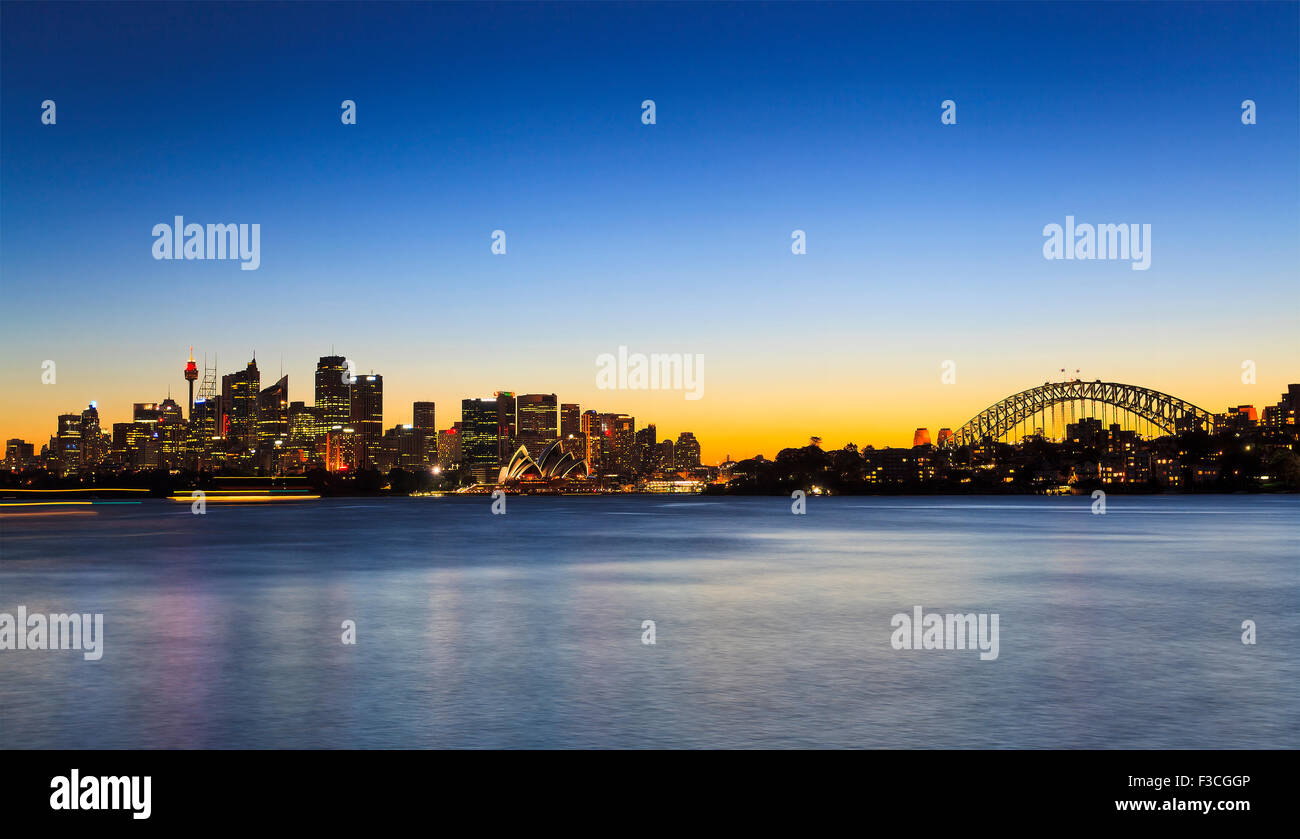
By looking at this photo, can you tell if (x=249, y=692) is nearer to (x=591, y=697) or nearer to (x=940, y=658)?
(x=591, y=697)

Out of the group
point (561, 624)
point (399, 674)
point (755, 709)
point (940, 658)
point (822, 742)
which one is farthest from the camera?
point (561, 624)
